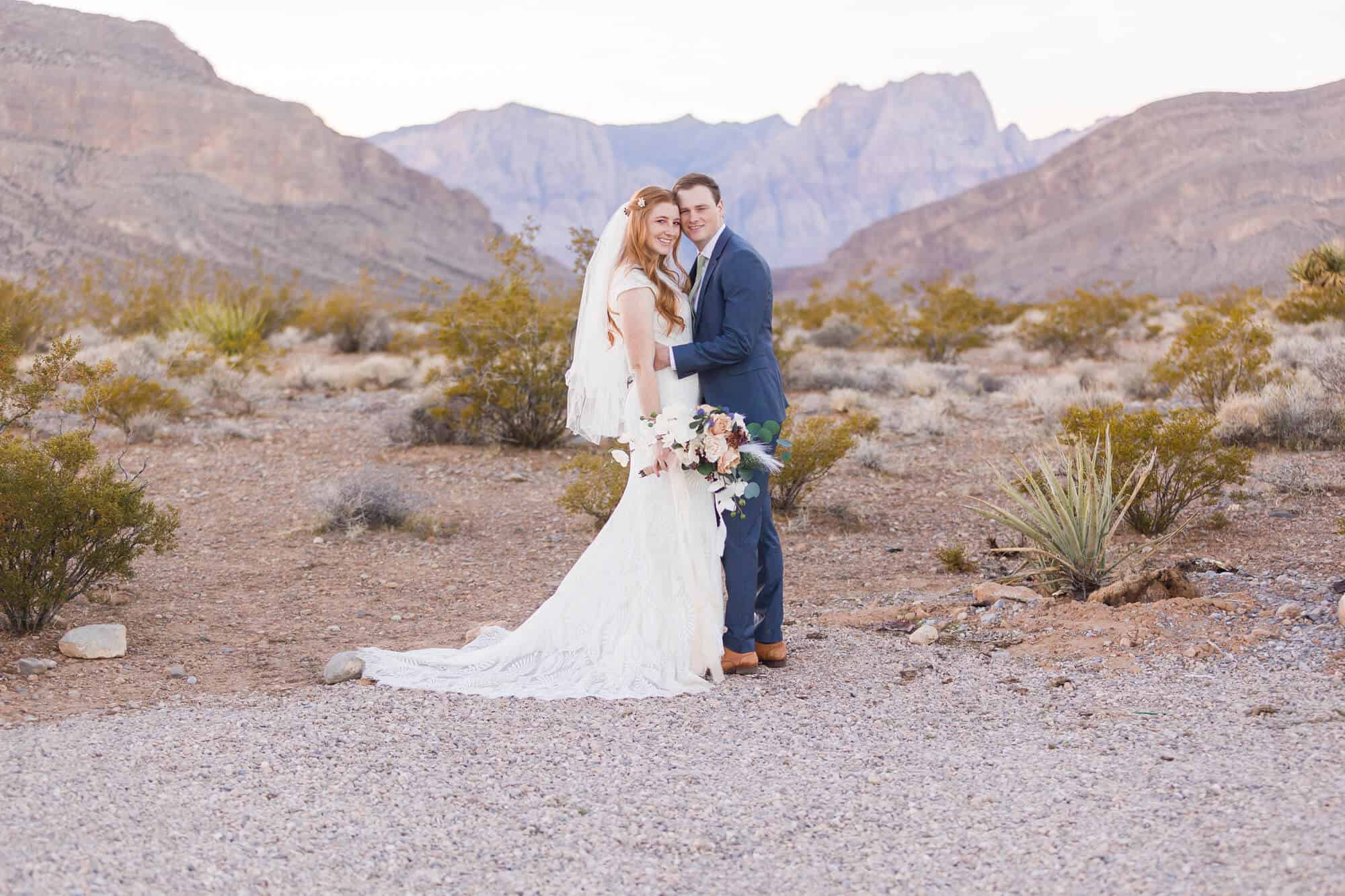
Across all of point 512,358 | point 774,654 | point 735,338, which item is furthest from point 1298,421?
point 735,338

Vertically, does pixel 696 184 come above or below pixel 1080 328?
above

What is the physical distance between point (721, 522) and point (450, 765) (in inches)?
64.1

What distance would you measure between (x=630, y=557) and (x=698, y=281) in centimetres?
122

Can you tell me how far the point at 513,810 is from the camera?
3.49m

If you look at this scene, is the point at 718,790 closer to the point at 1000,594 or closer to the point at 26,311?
the point at 1000,594

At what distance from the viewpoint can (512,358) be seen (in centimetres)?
1147

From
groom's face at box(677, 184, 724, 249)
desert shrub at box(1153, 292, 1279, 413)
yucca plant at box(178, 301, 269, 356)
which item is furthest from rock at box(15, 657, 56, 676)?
yucca plant at box(178, 301, 269, 356)

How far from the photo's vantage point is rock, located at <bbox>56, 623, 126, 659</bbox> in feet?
17.1

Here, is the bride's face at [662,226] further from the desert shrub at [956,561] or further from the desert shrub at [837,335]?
the desert shrub at [837,335]

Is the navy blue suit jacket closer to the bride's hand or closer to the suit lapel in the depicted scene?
the suit lapel

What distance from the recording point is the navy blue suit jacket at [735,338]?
4.69m

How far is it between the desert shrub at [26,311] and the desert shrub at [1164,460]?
51.9 ft

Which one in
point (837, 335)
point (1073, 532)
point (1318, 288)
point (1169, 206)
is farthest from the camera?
point (1169, 206)

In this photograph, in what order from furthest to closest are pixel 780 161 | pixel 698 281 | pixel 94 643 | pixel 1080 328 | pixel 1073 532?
1. pixel 780 161
2. pixel 1080 328
3. pixel 1073 532
4. pixel 94 643
5. pixel 698 281
